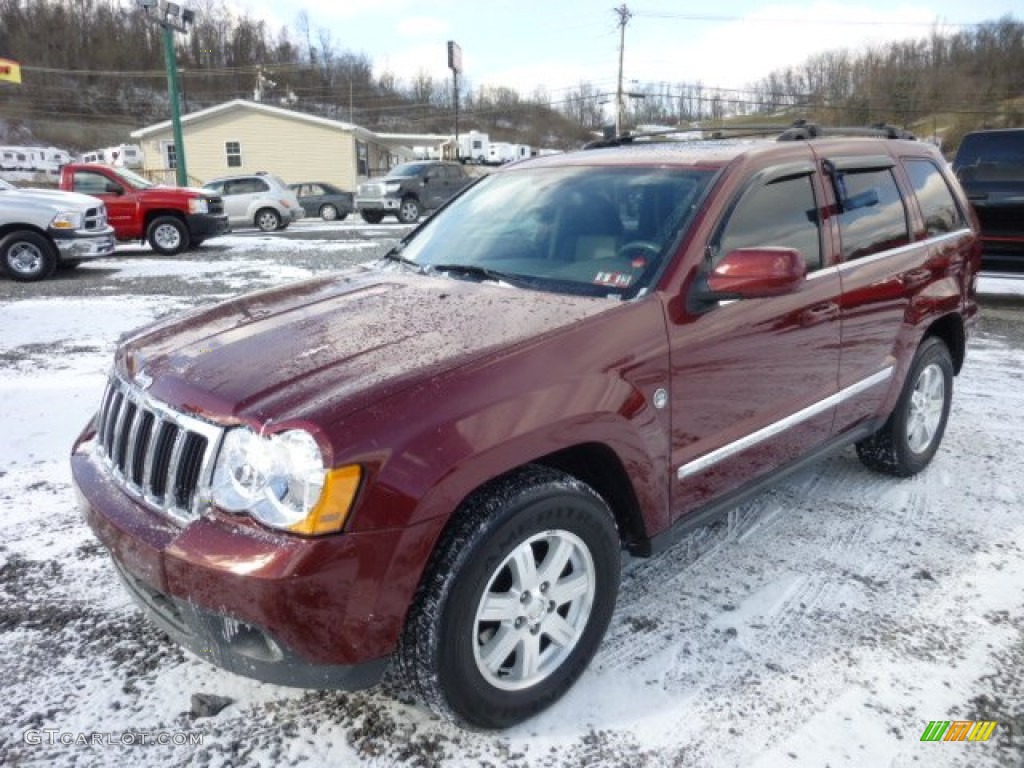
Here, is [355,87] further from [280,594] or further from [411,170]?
[280,594]

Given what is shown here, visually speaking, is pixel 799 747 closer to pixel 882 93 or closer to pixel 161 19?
pixel 161 19

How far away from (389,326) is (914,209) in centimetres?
290

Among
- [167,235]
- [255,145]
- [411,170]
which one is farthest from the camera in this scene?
[255,145]

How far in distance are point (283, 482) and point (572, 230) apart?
1691mm

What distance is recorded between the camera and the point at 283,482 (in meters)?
1.89

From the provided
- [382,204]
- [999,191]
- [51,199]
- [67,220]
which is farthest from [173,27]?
[999,191]

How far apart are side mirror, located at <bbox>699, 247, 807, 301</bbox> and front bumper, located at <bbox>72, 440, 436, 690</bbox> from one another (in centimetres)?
133

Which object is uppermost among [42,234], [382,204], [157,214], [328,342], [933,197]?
[382,204]

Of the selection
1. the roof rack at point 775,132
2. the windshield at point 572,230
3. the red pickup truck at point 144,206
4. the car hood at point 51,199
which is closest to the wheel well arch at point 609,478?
the windshield at point 572,230

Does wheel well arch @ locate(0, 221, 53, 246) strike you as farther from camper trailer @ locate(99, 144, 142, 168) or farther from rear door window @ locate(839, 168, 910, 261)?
camper trailer @ locate(99, 144, 142, 168)

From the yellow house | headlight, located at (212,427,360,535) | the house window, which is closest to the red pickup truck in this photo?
headlight, located at (212,427,360,535)

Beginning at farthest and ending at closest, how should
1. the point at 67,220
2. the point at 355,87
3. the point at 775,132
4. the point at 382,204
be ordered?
the point at 355,87
the point at 382,204
the point at 67,220
the point at 775,132

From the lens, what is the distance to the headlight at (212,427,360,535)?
1.84 metres

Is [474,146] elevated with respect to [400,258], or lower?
elevated
